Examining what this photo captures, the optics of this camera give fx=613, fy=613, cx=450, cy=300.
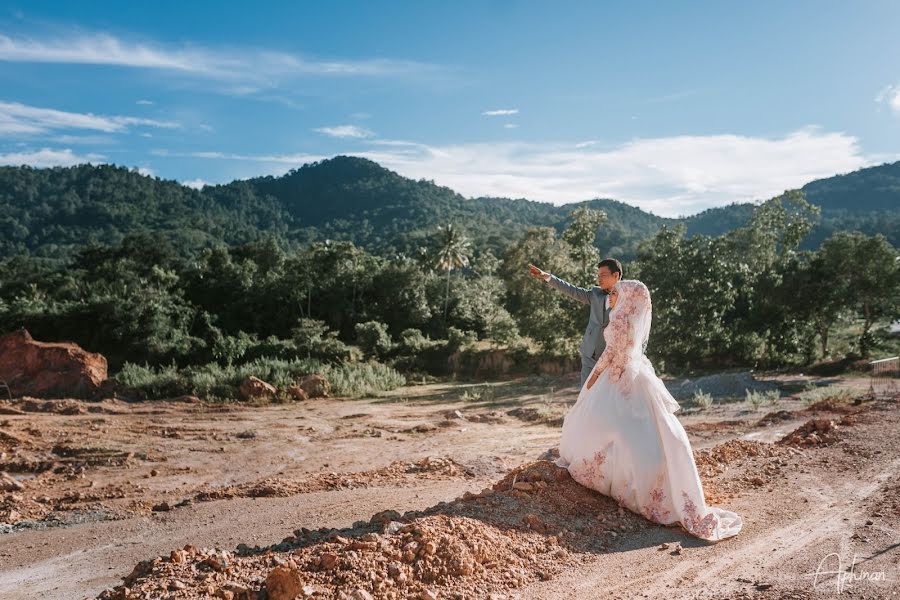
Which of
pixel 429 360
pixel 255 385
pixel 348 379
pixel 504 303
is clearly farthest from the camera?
pixel 504 303

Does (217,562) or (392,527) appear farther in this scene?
(392,527)

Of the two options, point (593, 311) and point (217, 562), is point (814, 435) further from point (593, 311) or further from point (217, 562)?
point (217, 562)

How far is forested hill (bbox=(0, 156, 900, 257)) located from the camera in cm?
8512

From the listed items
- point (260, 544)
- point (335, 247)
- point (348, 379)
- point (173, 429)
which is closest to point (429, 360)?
point (348, 379)

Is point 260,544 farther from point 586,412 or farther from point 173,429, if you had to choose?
point 173,429

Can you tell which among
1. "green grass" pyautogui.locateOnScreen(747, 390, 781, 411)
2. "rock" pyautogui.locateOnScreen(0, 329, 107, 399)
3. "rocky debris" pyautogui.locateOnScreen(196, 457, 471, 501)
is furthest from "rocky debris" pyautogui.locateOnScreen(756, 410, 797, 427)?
"rock" pyautogui.locateOnScreen(0, 329, 107, 399)

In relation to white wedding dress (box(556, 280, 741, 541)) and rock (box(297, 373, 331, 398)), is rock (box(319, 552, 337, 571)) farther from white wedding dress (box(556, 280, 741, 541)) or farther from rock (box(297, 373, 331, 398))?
rock (box(297, 373, 331, 398))

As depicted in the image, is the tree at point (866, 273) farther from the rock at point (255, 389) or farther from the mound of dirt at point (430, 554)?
the mound of dirt at point (430, 554)

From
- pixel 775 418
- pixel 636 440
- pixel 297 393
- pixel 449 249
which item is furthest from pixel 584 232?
pixel 636 440

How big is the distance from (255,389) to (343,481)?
37.1ft

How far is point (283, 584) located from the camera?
3.26 meters

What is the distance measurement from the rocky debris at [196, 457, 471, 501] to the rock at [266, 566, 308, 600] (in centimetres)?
376

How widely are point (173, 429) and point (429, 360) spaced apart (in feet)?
63.6

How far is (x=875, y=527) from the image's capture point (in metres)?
4.55
